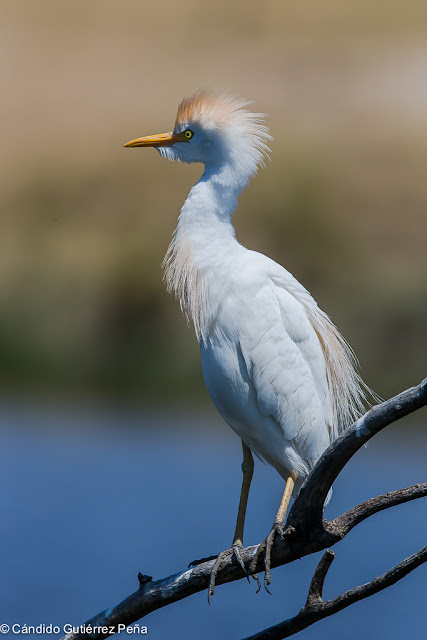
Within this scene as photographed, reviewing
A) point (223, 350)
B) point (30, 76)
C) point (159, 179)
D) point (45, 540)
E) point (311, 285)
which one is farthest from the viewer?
point (30, 76)

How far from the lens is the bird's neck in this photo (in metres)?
2.09

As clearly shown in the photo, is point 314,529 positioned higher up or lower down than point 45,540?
lower down

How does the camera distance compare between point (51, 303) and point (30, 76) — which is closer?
point (51, 303)

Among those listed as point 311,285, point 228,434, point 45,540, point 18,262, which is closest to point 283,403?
point 45,540

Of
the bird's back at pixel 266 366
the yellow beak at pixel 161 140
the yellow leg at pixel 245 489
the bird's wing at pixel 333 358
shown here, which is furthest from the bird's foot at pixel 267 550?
the yellow beak at pixel 161 140

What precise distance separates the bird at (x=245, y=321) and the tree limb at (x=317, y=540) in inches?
8.0

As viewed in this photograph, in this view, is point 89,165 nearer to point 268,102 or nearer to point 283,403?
point 268,102

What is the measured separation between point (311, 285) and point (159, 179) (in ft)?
6.31

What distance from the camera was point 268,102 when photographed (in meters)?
8.30

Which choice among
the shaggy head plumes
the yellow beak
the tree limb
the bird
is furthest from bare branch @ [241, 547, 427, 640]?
the yellow beak

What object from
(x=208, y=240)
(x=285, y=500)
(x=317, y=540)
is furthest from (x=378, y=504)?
(x=208, y=240)

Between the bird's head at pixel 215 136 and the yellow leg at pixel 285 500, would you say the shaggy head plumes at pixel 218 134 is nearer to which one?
the bird's head at pixel 215 136

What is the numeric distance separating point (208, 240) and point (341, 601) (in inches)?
35.9

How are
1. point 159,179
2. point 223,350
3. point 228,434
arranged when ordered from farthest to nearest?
1. point 159,179
2. point 228,434
3. point 223,350
